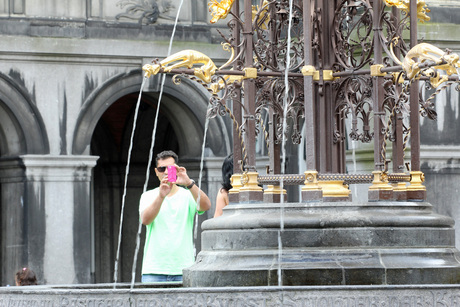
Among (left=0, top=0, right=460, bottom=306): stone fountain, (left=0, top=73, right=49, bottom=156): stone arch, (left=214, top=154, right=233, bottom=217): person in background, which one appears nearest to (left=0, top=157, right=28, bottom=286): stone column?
(left=0, top=73, right=49, bottom=156): stone arch

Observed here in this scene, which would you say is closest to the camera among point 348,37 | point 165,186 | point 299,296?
point 299,296

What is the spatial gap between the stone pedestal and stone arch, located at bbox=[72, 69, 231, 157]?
1089 cm

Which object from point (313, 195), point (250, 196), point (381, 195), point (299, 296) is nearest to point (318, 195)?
point (313, 195)

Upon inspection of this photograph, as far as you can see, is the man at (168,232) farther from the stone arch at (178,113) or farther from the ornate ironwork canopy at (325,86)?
the stone arch at (178,113)

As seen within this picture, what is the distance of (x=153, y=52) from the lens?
64.0ft

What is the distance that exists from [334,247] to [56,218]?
11.1 meters

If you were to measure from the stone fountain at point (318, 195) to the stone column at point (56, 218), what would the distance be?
9381 millimetres

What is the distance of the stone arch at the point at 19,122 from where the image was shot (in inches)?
740

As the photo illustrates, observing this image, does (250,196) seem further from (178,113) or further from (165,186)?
(178,113)

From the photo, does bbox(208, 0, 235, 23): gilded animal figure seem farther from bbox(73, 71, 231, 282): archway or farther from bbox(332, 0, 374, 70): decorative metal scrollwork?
bbox(73, 71, 231, 282): archway

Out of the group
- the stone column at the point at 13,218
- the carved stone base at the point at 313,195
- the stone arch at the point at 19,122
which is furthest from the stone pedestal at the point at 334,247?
the stone arch at the point at 19,122

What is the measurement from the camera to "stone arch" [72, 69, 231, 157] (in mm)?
19281

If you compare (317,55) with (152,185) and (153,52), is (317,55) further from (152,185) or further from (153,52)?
(152,185)

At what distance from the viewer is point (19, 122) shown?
61.9 feet
